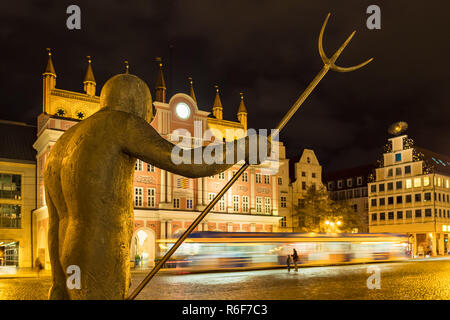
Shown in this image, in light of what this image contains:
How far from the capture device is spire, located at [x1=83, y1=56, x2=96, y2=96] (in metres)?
45.5

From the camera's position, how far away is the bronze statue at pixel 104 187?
249cm

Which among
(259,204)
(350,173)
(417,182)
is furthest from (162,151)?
(350,173)

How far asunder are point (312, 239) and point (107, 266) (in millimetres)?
28722

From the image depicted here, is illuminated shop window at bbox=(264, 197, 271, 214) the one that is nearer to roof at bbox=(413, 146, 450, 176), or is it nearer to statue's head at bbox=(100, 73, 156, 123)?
roof at bbox=(413, 146, 450, 176)

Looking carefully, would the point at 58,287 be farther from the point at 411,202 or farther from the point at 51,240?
the point at 411,202

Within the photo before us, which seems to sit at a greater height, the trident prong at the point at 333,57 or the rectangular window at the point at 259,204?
the trident prong at the point at 333,57

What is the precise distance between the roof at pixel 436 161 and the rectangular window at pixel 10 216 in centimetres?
4116

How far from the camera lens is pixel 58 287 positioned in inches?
109

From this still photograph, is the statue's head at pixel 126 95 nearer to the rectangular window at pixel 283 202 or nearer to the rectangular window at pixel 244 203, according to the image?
the rectangular window at pixel 244 203

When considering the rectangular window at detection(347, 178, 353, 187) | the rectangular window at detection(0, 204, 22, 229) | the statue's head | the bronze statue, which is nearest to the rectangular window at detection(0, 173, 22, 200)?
the rectangular window at detection(0, 204, 22, 229)

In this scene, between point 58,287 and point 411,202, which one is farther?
point 411,202

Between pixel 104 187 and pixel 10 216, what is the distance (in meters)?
41.9

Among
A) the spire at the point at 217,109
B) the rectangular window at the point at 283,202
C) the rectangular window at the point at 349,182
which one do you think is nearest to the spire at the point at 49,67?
the spire at the point at 217,109
